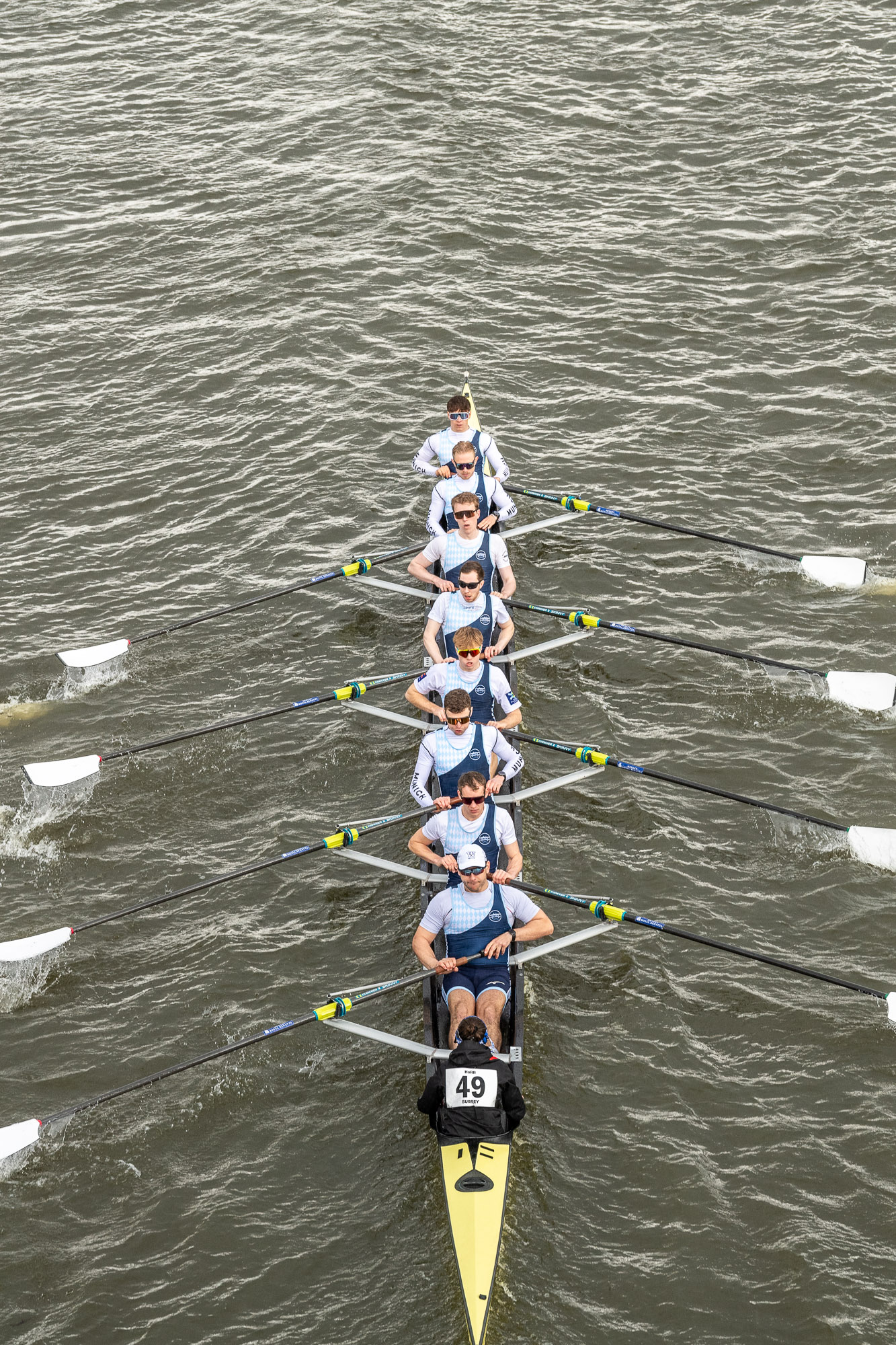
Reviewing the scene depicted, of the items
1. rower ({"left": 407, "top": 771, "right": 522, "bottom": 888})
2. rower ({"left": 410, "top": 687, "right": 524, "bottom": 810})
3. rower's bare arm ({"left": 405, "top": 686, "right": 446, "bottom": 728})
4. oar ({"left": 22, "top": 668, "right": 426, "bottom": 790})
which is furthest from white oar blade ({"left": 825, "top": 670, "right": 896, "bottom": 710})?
rower ({"left": 407, "top": 771, "right": 522, "bottom": 888})

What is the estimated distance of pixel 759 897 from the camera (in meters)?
10.8

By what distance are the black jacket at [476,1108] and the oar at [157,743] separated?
4.36m

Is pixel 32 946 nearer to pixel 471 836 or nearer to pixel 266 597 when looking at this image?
pixel 471 836

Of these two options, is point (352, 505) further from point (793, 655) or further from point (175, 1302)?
point (175, 1302)

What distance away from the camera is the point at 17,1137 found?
873 centimetres

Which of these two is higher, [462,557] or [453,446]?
[453,446]

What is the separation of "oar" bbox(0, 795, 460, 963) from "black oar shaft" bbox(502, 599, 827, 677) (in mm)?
2802

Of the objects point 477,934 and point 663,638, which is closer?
point 477,934

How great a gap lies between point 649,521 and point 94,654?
597 centimetres

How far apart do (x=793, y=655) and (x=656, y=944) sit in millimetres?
3902

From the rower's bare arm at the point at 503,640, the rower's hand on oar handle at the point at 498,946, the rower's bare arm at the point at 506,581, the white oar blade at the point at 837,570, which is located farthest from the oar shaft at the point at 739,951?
the white oar blade at the point at 837,570

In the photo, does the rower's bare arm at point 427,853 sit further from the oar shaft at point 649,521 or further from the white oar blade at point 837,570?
the white oar blade at point 837,570

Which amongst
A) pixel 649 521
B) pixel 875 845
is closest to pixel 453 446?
pixel 649 521

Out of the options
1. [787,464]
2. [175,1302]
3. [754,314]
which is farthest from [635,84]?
[175,1302]
